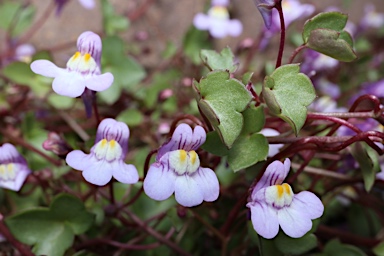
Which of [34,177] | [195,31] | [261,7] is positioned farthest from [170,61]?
[261,7]

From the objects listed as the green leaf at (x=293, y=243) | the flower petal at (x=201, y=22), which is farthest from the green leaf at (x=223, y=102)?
the flower petal at (x=201, y=22)

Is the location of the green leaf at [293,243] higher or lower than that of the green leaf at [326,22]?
lower

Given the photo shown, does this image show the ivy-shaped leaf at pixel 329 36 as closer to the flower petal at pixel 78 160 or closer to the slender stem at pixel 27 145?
the flower petal at pixel 78 160

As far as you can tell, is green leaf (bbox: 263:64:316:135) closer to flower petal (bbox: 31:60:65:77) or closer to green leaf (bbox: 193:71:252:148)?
green leaf (bbox: 193:71:252:148)

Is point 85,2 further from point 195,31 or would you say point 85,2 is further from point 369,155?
point 369,155

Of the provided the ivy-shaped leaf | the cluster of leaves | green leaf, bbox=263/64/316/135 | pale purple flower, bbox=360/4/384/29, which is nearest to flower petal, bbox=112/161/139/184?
the cluster of leaves

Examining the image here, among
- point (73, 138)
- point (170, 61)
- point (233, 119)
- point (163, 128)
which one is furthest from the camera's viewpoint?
point (170, 61)

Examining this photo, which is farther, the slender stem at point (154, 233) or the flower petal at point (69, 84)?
the slender stem at point (154, 233)
